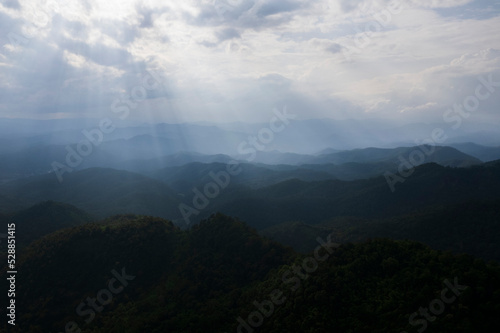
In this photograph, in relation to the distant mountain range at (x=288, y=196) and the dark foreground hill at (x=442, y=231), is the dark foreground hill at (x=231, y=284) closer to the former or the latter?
the dark foreground hill at (x=442, y=231)

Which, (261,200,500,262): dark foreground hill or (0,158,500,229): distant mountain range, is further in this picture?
(0,158,500,229): distant mountain range

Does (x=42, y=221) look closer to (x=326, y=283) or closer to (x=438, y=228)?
(x=326, y=283)

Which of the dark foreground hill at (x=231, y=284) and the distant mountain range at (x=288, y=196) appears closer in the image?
the dark foreground hill at (x=231, y=284)

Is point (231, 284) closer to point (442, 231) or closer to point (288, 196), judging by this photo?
point (442, 231)

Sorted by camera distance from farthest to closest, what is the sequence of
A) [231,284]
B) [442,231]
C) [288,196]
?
[288,196] → [442,231] → [231,284]

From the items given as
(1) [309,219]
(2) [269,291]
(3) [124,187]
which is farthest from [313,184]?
(2) [269,291]

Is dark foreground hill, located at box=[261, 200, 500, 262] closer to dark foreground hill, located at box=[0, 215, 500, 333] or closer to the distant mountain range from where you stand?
the distant mountain range

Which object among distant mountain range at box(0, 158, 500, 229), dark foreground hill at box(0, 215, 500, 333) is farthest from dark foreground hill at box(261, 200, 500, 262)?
dark foreground hill at box(0, 215, 500, 333)

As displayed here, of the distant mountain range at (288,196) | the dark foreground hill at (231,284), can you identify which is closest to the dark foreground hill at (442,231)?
the distant mountain range at (288,196)

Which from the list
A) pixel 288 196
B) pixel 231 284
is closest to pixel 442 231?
pixel 231 284
